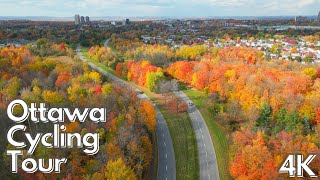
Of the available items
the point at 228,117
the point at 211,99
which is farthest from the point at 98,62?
the point at 228,117

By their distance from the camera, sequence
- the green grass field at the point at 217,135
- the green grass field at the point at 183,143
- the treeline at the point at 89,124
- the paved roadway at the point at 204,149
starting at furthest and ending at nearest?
the green grass field at the point at 217,135, the green grass field at the point at 183,143, the paved roadway at the point at 204,149, the treeline at the point at 89,124

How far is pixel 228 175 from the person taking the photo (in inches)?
1499

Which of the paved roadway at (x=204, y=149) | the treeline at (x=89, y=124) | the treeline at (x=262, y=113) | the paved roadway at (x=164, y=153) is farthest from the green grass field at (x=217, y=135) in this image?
the treeline at (x=89, y=124)

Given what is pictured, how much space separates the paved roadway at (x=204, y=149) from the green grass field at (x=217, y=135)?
2.27 feet

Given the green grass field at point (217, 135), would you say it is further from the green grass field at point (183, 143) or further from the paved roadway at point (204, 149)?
the green grass field at point (183, 143)

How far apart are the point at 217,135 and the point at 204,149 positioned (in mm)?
6097

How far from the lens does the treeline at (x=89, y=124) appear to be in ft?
102

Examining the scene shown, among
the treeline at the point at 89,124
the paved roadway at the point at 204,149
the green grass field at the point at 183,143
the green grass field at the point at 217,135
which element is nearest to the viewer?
the treeline at the point at 89,124

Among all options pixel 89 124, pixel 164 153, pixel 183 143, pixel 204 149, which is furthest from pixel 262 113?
pixel 89 124

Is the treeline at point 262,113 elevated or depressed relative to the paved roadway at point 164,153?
elevated

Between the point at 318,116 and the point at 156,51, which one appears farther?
the point at 156,51

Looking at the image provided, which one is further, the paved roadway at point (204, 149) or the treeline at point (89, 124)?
the paved roadway at point (204, 149)

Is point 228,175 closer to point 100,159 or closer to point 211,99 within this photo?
point 100,159

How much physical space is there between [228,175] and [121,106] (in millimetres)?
22561
